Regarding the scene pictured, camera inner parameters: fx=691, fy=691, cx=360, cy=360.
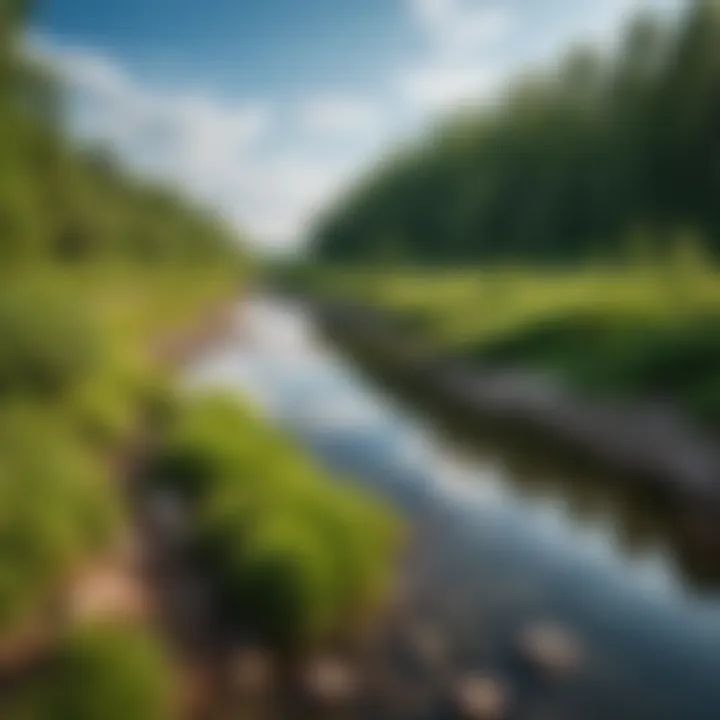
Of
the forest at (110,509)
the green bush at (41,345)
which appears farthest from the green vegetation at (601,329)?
the green bush at (41,345)

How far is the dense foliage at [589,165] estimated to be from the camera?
42688 millimetres

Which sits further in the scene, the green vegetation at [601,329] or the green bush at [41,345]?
the green vegetation at [601,329]

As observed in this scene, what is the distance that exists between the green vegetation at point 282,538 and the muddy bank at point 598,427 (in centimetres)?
650

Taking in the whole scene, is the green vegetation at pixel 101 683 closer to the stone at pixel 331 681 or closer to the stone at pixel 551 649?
the stone at pixel 331 681

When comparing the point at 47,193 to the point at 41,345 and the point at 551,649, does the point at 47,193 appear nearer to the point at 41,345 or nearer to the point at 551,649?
the point at 41,345

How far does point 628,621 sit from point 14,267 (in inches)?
752

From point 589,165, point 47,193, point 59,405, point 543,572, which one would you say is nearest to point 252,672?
point 543,572

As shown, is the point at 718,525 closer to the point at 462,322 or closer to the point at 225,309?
the point at 462,322

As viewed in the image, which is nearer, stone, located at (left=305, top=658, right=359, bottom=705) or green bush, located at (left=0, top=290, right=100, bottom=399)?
stone, located at (left=305, top=658, right=359, bottom=705)

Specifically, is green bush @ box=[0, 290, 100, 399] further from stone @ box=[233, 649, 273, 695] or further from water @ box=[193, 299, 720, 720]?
stone @ box=[233, 649, 273, 695]

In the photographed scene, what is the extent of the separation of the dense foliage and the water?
50.7ft

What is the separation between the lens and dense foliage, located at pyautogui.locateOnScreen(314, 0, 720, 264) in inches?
1681

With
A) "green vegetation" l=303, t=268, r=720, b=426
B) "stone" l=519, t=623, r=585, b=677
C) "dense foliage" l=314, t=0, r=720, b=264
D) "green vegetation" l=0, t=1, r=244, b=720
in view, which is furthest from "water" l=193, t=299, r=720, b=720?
"dense foliage" l=314, t=0, r=720, b=264

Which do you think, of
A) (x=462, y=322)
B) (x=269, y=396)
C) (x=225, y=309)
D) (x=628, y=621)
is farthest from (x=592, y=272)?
(x=628, y=621)
